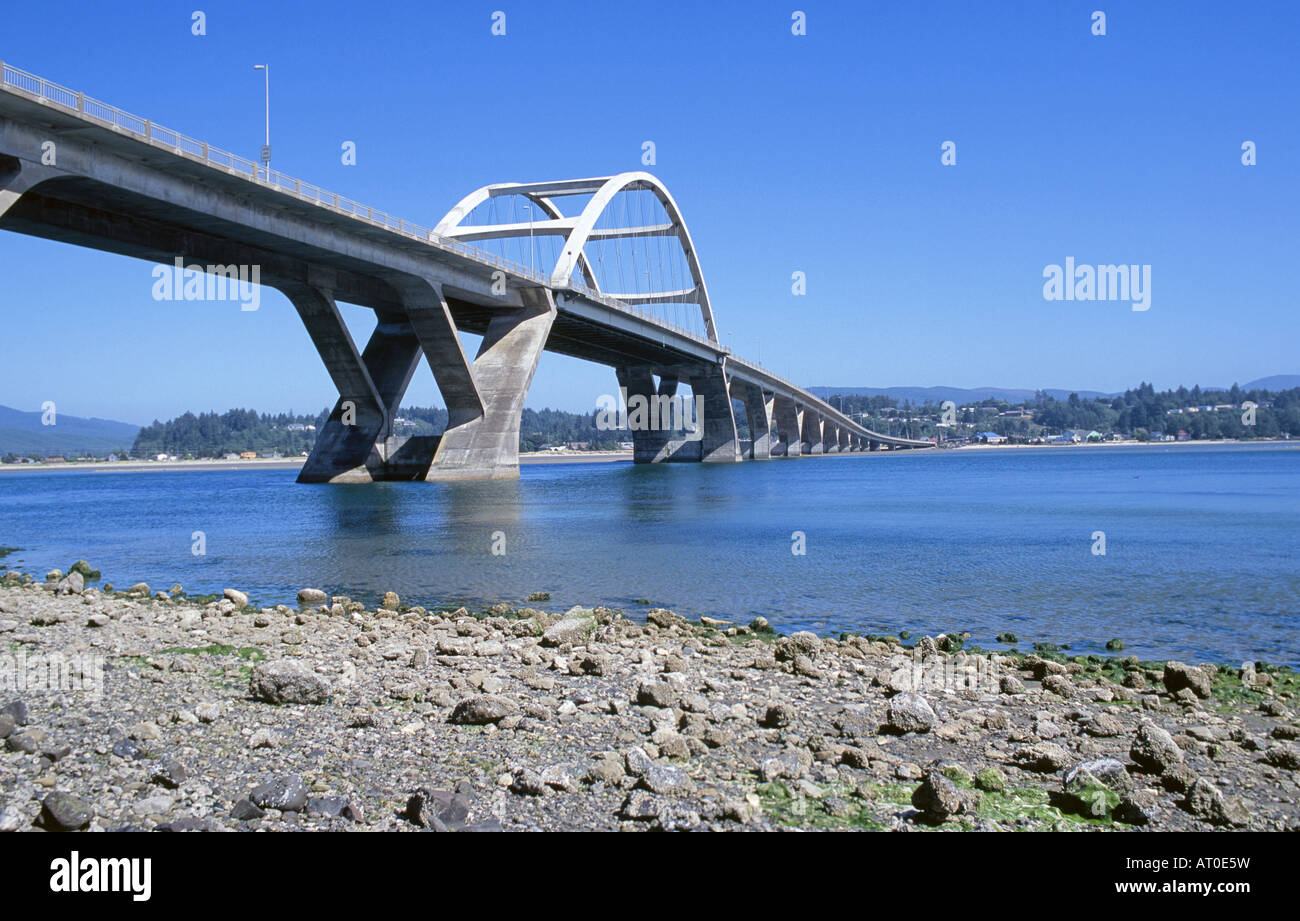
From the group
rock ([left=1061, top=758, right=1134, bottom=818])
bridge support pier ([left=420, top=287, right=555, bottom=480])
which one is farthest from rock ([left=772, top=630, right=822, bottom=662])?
bridge support pier ([left=420, top=287, right=555, bottom=480])

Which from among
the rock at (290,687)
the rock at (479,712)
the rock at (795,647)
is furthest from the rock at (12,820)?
the rock at (795,647)

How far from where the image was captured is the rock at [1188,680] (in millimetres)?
Result: 9797

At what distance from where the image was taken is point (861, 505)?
4450cm

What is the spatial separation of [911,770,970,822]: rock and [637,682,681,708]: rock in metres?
2.77

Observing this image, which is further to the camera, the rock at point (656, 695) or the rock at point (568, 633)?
the rock at point (568, 633)

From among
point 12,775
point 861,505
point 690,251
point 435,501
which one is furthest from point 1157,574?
point 690,251

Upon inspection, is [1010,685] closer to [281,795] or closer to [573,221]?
[281,795]

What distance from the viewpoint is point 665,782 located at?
636 cm

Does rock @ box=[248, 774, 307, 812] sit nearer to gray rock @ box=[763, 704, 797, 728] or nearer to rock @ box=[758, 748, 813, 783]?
rock @ box=[758, 748, 813, 783]

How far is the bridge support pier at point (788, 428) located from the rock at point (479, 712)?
146 meters

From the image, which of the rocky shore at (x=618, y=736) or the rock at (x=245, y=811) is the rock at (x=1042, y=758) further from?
the rock at (x=245, y=811)

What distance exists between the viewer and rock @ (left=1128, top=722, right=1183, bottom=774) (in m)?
6.90

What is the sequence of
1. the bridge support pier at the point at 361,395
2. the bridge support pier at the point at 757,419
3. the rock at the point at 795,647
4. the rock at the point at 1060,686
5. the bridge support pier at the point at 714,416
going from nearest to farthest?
the rock at the point at 1060,686 < the rock at the point at 795,647 < the bridge support pier at the point at 361,395 < the bridge support pier at the point at 714,416 < the bridge support pier at the point at 757,419

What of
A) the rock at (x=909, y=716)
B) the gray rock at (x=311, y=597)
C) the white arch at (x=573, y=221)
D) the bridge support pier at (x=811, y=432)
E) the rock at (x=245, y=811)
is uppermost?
the white arch at (x=573, y=221)
